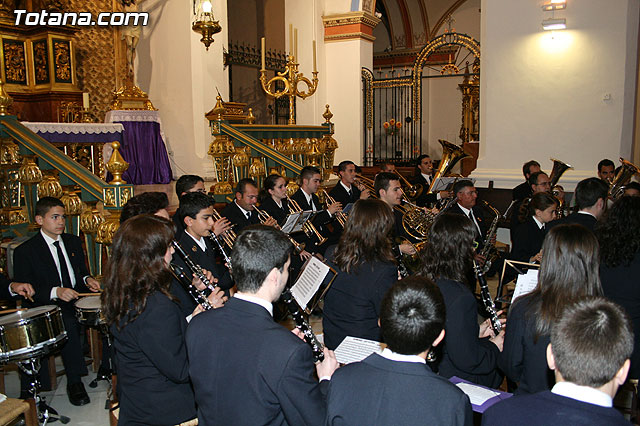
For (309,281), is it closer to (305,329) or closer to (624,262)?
(305,329)

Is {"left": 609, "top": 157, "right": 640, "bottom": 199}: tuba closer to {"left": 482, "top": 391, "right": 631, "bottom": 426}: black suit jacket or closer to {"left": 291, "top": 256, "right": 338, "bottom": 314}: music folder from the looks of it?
{"left": 291, "top": 256, "right": 338, "bottom": 314}: music folder

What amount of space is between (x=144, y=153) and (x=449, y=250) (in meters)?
Result: 8.41

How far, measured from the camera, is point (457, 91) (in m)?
19.0

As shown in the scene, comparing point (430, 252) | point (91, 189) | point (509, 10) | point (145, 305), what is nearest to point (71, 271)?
point (91, 189)

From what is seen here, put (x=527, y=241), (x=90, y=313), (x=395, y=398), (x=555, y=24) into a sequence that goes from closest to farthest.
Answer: (x=395, y=398) → (x=90, y=313) → (x=527, y=241) → (x=555, y=24)

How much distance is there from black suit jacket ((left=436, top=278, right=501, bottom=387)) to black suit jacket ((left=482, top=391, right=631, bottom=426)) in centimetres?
97

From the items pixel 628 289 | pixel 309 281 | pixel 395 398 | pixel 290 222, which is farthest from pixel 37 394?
pixel 628 289

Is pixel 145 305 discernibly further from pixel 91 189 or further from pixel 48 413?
pixel 91 189

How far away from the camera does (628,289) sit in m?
3.18

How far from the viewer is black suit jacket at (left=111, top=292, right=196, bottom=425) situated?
7.59 feet

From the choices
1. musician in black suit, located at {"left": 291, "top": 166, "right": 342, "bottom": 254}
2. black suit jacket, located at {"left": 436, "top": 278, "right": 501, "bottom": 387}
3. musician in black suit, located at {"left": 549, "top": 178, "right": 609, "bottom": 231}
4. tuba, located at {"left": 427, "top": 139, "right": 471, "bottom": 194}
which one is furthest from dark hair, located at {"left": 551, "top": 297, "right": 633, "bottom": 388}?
tuba, located at {"left": 427, "top": 139, "right": 471, "bottom": 194}

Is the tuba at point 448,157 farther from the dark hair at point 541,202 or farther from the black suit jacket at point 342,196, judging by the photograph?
the dark hair at point 541,202

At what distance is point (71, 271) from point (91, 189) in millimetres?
904

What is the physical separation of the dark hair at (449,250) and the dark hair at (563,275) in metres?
0.44
